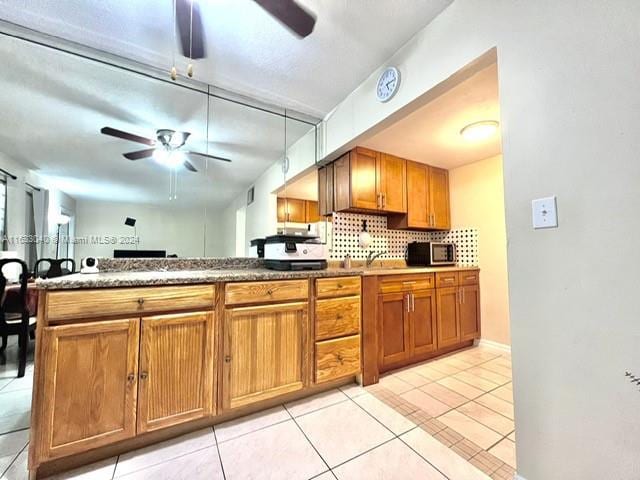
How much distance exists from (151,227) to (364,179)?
186 centimetres

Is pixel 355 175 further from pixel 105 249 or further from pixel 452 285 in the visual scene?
pixel 105 249

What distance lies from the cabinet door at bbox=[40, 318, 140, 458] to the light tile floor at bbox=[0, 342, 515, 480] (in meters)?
0.18

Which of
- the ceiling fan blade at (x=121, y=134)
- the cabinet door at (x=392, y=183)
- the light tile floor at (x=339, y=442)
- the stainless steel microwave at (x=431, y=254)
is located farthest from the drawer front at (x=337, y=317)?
the ceiling fan blade at (x=121, y=134)

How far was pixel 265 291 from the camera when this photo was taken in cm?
162

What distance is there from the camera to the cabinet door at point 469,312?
2717 millimetres

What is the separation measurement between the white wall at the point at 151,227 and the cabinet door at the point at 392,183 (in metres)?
1.63

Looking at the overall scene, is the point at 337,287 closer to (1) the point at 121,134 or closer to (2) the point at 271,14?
(2) the point at 271,14

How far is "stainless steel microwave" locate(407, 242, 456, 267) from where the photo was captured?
2.88 meters

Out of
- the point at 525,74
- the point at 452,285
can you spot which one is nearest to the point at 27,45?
the point at 525,74

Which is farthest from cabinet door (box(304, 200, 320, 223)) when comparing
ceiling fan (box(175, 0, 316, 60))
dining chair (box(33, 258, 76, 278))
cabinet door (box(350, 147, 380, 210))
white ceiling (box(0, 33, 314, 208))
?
dining chair (box(33, 258, 76, 278))

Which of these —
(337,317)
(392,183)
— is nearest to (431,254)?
(392,183)

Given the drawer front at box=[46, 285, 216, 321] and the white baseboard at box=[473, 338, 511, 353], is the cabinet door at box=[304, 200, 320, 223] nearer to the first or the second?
the drawer front at box=[46, 285, 216, 321]

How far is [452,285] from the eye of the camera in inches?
105

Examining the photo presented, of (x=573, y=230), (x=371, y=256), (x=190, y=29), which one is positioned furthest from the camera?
(x=371, y=256)
